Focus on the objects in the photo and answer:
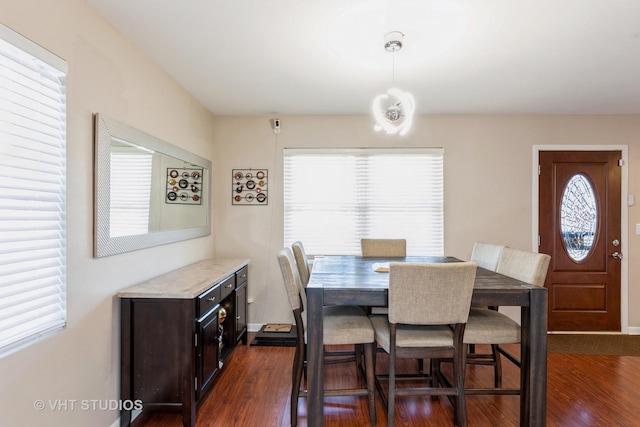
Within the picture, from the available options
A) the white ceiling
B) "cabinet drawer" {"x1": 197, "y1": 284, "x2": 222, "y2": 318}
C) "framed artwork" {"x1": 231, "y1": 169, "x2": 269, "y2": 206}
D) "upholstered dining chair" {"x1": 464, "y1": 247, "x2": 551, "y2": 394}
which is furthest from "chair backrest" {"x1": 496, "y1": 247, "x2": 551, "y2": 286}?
"framed artwork" {"x1": 231, "y1": 169, "x2": 269, "y2": 206}

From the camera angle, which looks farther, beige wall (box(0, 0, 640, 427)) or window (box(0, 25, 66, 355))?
beige wall (box(0, 0, 640, 427))

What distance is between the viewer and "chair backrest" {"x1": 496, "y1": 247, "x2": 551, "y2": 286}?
216 cm

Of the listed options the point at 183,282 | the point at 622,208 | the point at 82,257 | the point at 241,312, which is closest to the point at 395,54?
the point at 183,282

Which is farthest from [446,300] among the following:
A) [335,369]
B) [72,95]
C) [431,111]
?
[431,111]

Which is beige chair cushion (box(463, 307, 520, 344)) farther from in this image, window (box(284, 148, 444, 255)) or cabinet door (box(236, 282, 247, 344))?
cabinet door (box(236, 282, 247, 344))

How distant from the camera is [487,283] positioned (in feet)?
6.70

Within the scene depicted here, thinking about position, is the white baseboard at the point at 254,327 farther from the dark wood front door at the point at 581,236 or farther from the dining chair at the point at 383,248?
the dark wood front door at the point at 581,236

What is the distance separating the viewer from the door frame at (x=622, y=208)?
361 centimetres

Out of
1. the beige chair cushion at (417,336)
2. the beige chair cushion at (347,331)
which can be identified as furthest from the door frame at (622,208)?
the beige chair cushion at (347,331)

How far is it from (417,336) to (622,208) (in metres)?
3.48

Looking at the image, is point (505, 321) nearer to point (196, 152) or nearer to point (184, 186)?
point (184, 186)

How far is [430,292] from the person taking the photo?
178 cm

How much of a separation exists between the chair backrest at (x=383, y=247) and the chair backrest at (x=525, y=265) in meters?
1.00

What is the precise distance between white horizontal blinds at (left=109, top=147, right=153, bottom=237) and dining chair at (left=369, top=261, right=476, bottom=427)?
1712mm
